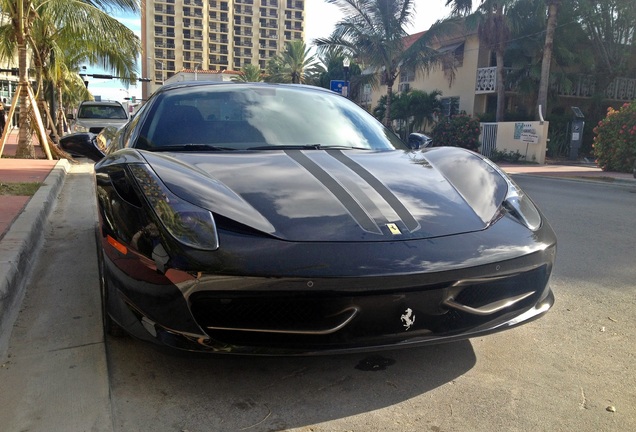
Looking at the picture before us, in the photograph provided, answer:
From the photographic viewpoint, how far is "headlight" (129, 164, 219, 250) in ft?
6.48

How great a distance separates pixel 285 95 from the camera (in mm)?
3656

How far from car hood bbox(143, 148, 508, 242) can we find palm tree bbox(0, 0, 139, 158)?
10122 millimetres

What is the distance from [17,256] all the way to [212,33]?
11720cm

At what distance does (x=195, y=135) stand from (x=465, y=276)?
1782mm

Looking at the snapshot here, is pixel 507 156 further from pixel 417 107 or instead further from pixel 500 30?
pixel 417 107

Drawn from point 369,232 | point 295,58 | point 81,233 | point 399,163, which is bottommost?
point 81,233

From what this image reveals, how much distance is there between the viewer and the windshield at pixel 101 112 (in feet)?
53.7

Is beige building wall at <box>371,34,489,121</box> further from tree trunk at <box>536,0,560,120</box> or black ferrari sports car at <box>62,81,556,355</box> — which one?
black ferrari sports car at <box>62,81,556,355</box>

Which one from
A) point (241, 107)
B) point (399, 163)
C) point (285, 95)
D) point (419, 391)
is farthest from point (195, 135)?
point (419, 391)

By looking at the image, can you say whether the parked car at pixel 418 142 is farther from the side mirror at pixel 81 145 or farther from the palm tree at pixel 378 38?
the palm tree at pixel 378 38

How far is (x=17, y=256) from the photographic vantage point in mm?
3502

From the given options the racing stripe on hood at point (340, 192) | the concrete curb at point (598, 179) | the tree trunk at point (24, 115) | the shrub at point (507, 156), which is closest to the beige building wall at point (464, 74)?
the shrub at point (507, 156)

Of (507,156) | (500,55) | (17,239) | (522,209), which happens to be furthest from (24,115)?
(500,55)

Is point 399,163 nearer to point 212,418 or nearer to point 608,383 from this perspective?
point 608,383
